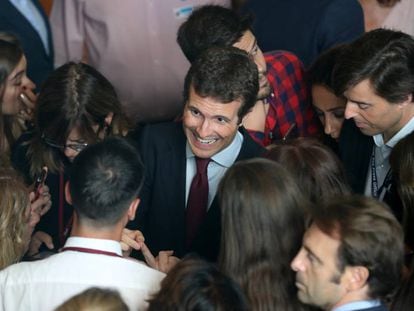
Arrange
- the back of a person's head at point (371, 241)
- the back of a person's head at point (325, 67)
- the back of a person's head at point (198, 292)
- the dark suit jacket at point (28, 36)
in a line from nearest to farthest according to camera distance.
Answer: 1. the back of a person's head at point (198, 292)
2. the back of a person's head at point (371, 241)
3. the back of a person's head at point (325, 67)
4. the dark suit jacket at point (28, 36)

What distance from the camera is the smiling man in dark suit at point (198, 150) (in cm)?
269

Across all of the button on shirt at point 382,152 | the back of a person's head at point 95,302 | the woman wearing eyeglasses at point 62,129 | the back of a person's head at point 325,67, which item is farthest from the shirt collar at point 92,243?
the back of a person's head at point 325,67

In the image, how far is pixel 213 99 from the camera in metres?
2.68

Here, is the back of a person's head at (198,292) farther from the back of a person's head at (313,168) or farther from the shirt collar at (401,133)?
the shirt collar at (401,133)

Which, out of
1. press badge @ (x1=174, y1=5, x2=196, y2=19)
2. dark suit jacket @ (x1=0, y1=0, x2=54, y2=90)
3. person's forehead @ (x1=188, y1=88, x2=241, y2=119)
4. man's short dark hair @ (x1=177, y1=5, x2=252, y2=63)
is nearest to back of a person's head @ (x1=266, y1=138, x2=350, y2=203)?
person's forehead @ (x1=188, y1=88, x2=241, y2=119)

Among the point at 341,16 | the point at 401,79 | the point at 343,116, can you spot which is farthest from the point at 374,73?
the point at 341,16

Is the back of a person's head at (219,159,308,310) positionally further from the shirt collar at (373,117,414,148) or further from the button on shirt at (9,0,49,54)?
the button on shirt at (9,0,49,54)

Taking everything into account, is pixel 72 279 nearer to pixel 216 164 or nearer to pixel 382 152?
pixel 216 164

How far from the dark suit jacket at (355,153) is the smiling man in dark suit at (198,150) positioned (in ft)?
1.21

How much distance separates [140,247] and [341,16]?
1435 mm

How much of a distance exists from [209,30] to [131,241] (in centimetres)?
85

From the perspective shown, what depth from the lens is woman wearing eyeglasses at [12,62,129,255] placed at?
3033 millimetres

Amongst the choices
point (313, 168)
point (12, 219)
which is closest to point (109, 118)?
point (12, 219)

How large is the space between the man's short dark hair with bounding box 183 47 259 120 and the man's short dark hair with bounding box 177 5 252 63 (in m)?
0.27
